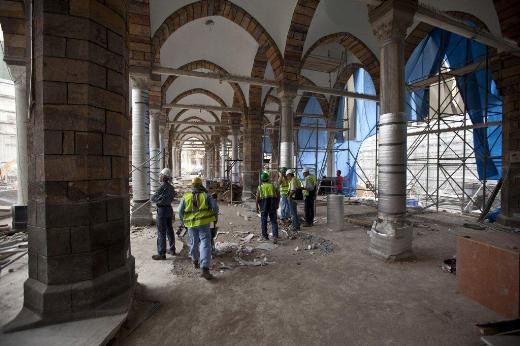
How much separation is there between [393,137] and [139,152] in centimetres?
606

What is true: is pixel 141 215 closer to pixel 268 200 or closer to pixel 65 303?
pixel 268 200

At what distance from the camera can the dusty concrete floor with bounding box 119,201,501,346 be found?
2.68m

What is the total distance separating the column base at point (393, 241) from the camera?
15.6 ft

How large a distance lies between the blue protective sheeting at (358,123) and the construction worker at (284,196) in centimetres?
606

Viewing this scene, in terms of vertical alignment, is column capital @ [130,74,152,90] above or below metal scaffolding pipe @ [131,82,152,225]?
above

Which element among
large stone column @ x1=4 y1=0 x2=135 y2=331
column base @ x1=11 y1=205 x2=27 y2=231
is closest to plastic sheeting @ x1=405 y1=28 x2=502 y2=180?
large stone column @ x1=4 y1=0 x2=135 y2=331

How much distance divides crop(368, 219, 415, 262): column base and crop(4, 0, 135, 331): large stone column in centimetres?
403

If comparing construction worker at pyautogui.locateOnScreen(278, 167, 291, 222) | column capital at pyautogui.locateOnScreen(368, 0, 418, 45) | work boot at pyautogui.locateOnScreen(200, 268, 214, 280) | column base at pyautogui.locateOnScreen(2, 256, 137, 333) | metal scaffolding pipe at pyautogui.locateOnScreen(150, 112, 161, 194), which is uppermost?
column capital at pyautogui.locateOnScreen(368, 0, 418, 45)

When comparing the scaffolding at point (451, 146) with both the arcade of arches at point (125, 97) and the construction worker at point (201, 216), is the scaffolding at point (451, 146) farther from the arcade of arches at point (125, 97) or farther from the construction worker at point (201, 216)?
the construction worker at point (201, 216)

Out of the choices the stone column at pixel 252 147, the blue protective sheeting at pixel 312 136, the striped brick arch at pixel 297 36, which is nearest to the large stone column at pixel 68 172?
the striped brick arch at pixel 297 36

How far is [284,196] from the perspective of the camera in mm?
7562

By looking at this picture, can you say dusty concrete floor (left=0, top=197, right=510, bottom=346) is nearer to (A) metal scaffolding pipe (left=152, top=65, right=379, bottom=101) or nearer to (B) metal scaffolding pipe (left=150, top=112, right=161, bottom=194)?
(B) metal scaffolding pipe (left=150, top=112, right=161, bottom=194)

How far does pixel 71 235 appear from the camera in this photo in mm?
2775

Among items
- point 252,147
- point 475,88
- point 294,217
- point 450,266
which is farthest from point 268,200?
point 475,88
